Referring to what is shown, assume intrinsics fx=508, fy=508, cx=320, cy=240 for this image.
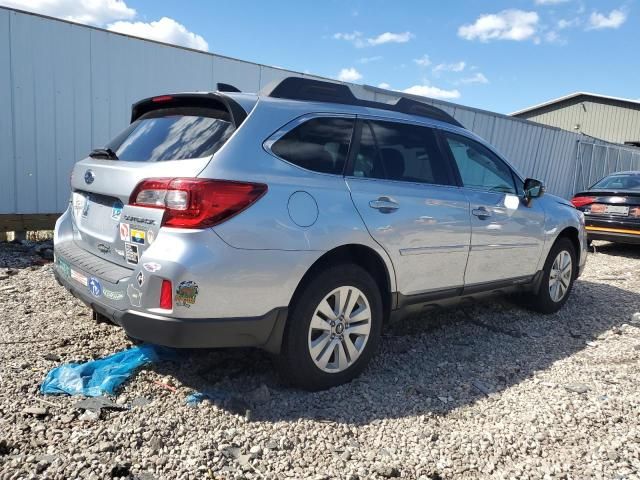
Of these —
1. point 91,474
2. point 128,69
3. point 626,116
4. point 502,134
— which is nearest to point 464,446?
point 91,474

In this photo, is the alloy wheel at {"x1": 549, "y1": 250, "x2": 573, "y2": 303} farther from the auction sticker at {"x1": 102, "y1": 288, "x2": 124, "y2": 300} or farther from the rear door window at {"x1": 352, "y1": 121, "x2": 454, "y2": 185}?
the auction sticker at {"x1": 102, "y1": 288, "x2": 124, "y2": 300}

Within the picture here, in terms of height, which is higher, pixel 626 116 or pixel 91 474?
pixel 626 116

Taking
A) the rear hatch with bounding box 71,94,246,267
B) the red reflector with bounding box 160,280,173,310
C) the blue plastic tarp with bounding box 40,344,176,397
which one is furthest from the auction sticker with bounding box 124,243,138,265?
the blue plastic tarp with bounding box 40,344,176,397

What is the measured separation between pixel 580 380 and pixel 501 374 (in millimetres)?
562

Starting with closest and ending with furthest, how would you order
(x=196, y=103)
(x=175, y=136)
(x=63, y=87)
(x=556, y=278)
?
(x=175, y=136)
(x=196, y=103)
(x=556, y=278)
(x=63, y=87)

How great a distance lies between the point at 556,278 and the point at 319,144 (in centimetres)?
334

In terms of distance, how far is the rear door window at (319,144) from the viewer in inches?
115

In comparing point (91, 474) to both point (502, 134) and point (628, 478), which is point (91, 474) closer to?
point (628, 478)

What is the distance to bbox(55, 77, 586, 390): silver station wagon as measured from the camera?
8.39 feet

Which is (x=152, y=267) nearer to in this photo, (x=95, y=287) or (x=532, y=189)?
(x=95, y=287)

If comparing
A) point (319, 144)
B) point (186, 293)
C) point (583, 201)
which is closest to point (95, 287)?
point (186, 293)

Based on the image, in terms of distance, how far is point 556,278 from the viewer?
5191 mm

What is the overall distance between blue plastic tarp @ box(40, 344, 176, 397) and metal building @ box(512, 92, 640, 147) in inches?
1290

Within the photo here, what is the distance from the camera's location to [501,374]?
3664mm
